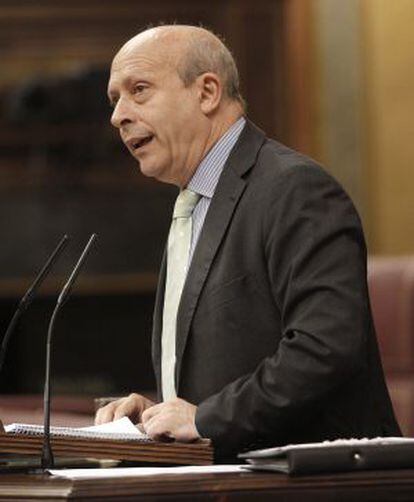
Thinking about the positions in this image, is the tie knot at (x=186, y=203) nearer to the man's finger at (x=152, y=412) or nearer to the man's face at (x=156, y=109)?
the man's face at (x=156, y=109)

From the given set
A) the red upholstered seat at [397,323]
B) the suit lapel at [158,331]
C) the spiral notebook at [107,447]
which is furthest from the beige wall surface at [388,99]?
the spiral notebook at [107,447]

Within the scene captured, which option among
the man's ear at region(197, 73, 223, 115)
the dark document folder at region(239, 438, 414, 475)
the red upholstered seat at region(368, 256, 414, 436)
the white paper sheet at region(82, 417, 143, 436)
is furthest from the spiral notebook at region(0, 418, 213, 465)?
the red upholstered seat at region(368, 256, 414, 436)

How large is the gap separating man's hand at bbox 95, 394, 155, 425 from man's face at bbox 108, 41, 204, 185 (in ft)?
1.46

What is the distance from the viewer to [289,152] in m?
2.84

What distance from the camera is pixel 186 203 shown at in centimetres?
295

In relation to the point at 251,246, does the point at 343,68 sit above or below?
above

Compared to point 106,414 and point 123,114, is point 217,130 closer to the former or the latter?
point 123,114

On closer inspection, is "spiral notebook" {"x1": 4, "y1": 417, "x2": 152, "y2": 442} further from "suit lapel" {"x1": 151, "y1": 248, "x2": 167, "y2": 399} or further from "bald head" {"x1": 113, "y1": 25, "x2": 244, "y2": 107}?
"bald head" {"x1": 113, "y1": 25, "x2": 244, "y2": 107}

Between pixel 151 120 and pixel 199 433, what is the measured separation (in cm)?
65

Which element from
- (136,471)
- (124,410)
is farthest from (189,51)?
(136,471)

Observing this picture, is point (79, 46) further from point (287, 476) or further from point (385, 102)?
point (287, 476)

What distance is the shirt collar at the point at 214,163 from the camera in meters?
2.93

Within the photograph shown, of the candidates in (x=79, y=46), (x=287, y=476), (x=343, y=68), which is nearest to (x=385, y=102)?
(x=343, y=68)

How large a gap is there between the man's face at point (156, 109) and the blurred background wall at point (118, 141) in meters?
4.83
